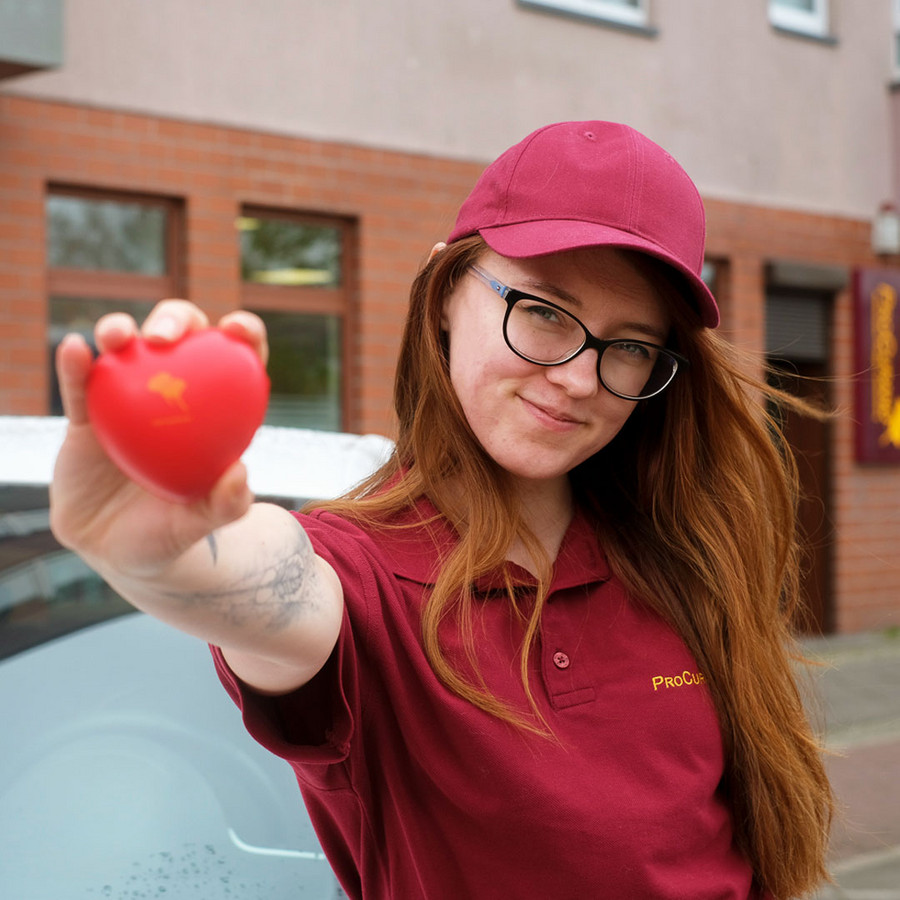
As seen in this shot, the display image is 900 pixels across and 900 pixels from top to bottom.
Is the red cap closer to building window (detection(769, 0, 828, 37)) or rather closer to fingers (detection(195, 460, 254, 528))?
fingers (detection(195, 460, 254, 528))

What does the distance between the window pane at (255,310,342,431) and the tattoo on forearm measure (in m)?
6.41

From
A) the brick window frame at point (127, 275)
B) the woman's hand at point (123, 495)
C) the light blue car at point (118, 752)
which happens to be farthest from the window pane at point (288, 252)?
the woman's hand at point (123, 495)

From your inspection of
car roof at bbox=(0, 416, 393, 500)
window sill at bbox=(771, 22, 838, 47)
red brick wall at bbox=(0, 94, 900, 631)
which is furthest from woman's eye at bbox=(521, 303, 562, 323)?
window sill at bbox=(771, 22, 838, 47)

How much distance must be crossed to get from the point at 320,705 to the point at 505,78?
7291mm

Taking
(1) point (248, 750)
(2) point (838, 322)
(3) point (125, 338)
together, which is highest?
(2) point (838, 322)

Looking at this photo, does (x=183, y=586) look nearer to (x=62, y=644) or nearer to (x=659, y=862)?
(x=659, y=862)

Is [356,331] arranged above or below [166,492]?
above

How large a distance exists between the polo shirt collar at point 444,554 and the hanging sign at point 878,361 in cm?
875

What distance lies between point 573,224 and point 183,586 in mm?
643

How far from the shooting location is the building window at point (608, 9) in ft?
27.2

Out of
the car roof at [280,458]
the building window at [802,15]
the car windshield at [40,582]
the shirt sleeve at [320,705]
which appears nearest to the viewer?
the shirt sleeve at [320,705]

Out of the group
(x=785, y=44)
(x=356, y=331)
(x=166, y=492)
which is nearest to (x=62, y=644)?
(x=166, y=492)

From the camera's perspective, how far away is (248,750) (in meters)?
1.96

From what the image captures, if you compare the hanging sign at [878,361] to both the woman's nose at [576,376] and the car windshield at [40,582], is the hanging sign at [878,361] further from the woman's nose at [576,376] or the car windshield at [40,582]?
the woman's nose at [576,376]
